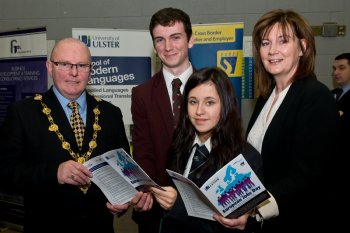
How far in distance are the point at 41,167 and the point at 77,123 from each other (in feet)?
0.90

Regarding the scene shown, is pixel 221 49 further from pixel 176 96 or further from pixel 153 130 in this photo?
pixel 153 130

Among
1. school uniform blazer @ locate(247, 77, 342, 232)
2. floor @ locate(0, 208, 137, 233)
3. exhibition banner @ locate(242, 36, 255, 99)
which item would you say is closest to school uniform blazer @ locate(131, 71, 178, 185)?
school uniform blazer @ locate(247, 77, 342, 232)

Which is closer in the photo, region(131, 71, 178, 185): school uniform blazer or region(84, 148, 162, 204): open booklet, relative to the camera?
region(84, 148, 162, 204): open booklet

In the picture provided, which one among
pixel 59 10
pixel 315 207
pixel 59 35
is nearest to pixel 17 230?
pixel 59 35

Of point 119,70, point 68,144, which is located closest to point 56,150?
point 68,144

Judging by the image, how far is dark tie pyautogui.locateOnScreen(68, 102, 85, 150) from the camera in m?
1.78

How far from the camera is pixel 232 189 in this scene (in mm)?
1295

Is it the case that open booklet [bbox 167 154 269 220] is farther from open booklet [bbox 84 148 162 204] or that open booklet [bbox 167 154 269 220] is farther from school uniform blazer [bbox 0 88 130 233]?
school uniform blazer [bbox 0 88 130 233]

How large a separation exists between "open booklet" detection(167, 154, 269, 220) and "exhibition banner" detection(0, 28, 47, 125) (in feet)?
9.16

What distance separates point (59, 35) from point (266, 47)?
335 cm

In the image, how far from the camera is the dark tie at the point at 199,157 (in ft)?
5.28

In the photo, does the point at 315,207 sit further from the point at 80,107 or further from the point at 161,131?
the point at 80,107

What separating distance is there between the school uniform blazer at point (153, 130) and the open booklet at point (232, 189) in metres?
0.63

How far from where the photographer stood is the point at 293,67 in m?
1.72
